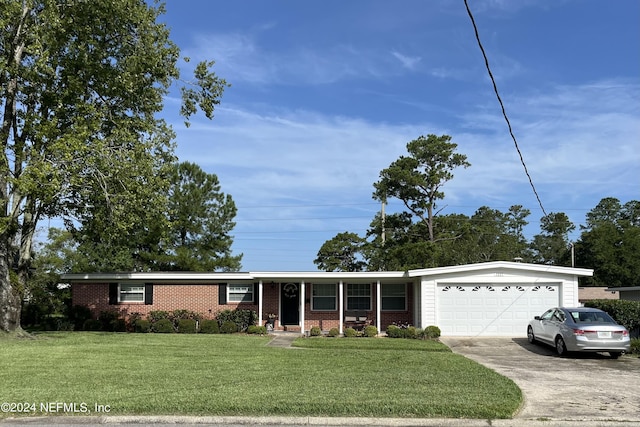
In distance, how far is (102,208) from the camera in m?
18.3

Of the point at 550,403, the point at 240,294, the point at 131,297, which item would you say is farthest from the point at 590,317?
the point at 131,297

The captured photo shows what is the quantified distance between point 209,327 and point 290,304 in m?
4.07

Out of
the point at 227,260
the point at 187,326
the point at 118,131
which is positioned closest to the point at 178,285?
the point at 187,326

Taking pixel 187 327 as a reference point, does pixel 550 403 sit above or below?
above

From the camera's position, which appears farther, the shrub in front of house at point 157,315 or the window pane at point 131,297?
the window pane at point 131,297

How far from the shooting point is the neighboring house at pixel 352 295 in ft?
73.3

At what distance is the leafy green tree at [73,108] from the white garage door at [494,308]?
12601 mm

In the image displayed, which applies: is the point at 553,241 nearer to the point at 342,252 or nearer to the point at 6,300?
the point at 342,252

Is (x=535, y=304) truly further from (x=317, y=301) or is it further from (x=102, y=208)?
(x=102, y=208)

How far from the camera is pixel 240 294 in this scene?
25109 millimetres

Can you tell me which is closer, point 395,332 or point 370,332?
point 395,332

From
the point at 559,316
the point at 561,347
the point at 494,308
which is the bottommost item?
the point at 561,347

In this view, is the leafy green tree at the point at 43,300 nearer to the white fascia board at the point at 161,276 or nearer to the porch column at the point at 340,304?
the white fascia board at the point at 161,276

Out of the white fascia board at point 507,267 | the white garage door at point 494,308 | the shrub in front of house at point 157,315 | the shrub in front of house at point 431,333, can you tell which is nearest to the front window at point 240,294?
the shrub in front of house at point 157,315
